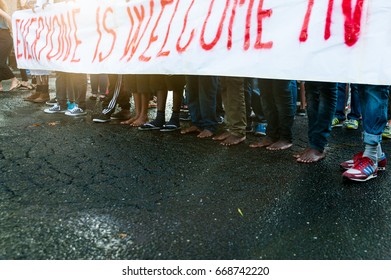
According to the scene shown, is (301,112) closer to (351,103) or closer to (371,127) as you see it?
(351,103)

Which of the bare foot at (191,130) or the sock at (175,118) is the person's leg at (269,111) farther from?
the sock at (175,118)

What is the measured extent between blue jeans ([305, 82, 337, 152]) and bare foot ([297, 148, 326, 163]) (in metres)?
0.04

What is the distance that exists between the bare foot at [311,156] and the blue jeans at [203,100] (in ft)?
4.03

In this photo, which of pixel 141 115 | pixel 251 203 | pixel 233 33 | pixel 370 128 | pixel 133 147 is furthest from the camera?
pixel 141 115

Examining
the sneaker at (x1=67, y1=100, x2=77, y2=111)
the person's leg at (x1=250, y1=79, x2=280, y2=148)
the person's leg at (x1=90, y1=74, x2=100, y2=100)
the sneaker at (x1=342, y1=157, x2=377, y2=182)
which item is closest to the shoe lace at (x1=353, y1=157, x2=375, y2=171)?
the sneaker at (x1=342, y1=157, x2=377, y2=182)

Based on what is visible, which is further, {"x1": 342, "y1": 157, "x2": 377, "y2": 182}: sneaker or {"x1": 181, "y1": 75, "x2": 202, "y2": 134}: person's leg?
{"x1": 181, "y1": 75, "x2": 202, "y2": 134}: person's leg

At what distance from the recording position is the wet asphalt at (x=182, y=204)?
5.47 feet

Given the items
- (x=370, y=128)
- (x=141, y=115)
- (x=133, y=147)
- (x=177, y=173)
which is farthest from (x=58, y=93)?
(x=370, y=128)

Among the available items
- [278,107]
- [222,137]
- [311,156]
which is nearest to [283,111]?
[278,107]

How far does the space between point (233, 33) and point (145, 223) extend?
1.83 metres

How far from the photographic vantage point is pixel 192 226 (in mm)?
1873

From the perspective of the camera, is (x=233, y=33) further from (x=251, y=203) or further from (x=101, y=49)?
(x=101, y=49)

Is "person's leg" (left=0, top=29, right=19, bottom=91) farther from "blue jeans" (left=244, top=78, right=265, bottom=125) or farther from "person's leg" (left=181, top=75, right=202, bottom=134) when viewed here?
"blue jeans" (left=244, top=78, right=265, bottom=125)

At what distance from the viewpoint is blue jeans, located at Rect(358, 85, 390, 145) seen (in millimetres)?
2482
